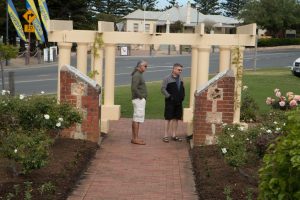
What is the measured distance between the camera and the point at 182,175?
9266 mm

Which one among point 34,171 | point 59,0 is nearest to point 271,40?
point 59,0

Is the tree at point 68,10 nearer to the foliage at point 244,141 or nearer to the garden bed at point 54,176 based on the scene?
the garden bed at point 54,176

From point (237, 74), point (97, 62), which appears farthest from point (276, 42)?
point (237, 74)

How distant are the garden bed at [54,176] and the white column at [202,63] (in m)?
3.13

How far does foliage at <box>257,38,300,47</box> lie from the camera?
217 ft

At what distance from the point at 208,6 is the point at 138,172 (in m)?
90.9

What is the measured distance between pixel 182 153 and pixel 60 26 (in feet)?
12.9

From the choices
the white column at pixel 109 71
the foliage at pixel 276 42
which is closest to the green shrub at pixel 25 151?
the white column at pixel 109 71

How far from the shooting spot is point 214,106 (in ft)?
35.6

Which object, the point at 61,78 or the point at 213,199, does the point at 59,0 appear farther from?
the point at 213,199

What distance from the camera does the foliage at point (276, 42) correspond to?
66000 millimetres

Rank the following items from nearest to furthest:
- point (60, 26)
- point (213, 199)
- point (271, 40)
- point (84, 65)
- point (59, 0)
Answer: point (213, 199) → point (60, 26) → point (84, 65) → point (59, 0) → point (271, 40)

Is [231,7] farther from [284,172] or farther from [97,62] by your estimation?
[284,172]

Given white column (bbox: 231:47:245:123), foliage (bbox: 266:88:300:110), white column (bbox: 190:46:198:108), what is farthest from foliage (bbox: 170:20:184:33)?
white column (bbox: 231:47:245:123)
